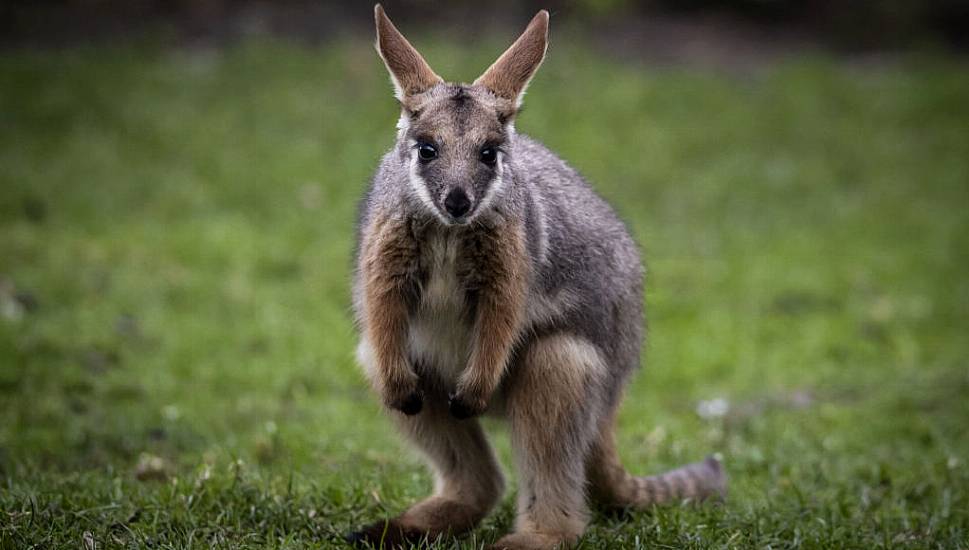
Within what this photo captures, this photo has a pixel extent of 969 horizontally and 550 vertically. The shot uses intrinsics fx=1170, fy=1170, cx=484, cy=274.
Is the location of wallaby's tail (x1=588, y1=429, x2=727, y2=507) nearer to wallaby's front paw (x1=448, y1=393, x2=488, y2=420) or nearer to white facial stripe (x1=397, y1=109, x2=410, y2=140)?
wallaby's front paw (x1=448, y1=393, x2=488, y2=420)

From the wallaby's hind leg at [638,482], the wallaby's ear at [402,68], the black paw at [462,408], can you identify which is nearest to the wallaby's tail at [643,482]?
the wallaby's hind leg at [638,482]

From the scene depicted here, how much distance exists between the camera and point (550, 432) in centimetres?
468

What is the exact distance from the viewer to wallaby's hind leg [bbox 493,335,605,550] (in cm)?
469

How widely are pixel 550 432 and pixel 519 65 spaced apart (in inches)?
57.7

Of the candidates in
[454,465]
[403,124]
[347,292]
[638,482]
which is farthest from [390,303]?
[347,292]

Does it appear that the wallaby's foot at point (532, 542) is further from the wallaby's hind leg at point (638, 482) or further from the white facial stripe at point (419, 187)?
the white facial stripe at point (419, 187)

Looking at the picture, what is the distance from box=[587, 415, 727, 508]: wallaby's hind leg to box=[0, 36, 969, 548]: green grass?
0.13 metres

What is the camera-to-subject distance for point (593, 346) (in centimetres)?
488

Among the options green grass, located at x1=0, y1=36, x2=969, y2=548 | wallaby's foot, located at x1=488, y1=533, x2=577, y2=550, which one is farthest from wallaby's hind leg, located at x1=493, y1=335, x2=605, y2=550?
green grass, located at x1=0, y1=36, x2=969, y2=548

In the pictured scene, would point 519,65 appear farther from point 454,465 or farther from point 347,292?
point 347,292

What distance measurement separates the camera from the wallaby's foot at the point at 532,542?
462 centimetres

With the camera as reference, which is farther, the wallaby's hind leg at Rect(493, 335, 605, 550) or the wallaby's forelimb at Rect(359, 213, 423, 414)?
the wallaby's hind leg at Rect(493, 335, 605, 550)

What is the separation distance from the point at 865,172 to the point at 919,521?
31.8 ft

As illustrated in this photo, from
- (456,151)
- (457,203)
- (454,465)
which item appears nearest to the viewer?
(457,203)
